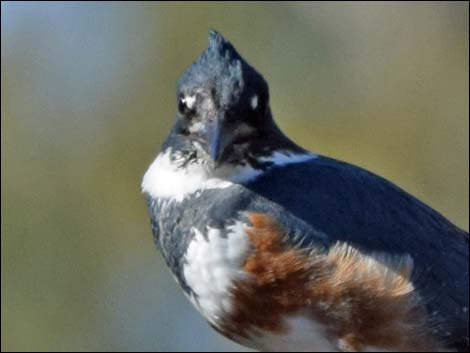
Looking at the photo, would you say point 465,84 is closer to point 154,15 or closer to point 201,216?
point 154,15

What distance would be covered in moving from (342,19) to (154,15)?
1.39 metres

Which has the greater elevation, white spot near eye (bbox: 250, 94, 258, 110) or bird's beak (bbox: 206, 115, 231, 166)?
white spot near eye (bbox: 250, 94, 258, 110)

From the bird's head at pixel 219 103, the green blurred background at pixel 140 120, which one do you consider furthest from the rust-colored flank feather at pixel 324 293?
the green blurred background at pixel 140 120

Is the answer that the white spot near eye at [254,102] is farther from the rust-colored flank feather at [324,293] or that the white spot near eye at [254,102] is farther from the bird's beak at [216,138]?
the rust-colored flank feather at [324,293]

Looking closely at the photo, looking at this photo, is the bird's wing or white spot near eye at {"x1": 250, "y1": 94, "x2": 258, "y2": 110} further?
the bird's wing

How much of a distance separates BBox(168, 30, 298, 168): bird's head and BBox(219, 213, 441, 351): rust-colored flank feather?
32 cm

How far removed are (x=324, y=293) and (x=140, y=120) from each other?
17.9 ft

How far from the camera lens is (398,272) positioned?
18.8 feet

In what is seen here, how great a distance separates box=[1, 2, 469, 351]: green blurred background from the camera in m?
10.3

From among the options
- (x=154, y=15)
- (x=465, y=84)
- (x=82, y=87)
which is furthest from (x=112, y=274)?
(x=465, y=84)

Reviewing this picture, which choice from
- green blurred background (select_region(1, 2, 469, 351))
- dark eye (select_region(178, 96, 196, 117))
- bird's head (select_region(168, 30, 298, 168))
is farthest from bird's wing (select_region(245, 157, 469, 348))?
green blurred background (select_region(1, 2, 469, 351))

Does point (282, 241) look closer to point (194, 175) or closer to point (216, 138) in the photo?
point (194, 175)

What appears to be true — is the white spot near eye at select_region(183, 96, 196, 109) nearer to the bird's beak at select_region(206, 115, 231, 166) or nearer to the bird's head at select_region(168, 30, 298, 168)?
the bird's head at select_region(168, 30, 298, 168)

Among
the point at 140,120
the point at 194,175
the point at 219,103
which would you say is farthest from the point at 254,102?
the point at 140,120
